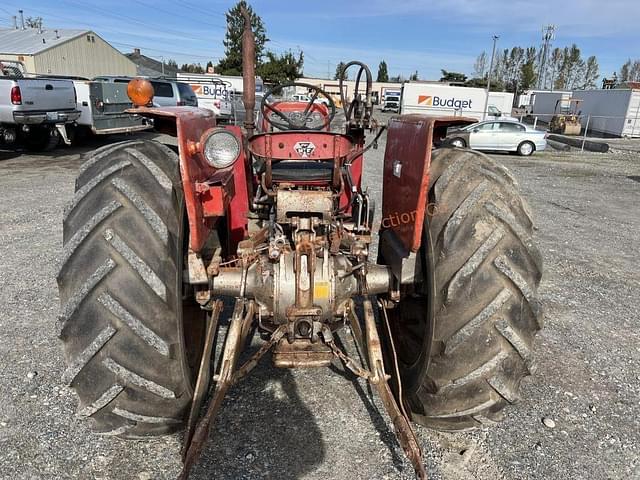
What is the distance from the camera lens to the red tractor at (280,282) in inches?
82.7

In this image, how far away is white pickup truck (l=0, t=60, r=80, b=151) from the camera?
1168cm

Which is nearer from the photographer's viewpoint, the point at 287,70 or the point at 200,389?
the point at 200,389

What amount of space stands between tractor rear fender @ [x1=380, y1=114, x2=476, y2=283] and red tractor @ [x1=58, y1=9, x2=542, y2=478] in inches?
0.6

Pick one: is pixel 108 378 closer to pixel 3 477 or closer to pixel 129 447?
pixel 129 447

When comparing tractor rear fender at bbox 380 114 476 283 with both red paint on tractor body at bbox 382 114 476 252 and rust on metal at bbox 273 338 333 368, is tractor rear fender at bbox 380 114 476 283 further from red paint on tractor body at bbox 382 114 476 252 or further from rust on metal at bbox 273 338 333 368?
rust on metal at bbox 273 338 333 368

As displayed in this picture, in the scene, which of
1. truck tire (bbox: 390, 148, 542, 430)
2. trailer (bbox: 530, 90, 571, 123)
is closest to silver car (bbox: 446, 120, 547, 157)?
truck tire (bbox: 390, 148, 542, 430)

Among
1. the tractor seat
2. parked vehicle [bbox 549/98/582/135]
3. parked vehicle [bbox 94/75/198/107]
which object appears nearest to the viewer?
the tractor seat

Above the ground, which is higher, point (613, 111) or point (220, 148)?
point (220, 148)

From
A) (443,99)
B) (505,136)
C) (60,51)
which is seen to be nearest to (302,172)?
(505,136)

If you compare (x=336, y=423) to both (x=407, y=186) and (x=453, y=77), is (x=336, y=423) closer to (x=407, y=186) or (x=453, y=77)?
(x=407, y=186)

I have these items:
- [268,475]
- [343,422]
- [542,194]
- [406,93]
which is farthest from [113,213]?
[406,93]

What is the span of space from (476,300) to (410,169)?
0.82 m

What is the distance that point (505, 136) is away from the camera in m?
18.7

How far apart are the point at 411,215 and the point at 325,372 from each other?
1332 millimetres
